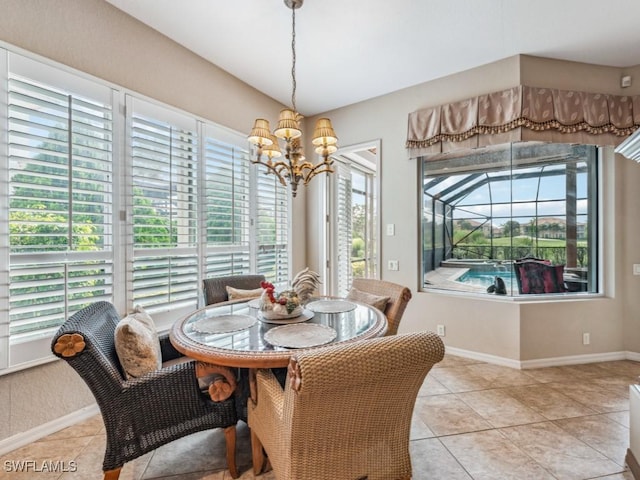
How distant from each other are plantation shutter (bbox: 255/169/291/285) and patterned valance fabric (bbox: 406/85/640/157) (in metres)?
2.19

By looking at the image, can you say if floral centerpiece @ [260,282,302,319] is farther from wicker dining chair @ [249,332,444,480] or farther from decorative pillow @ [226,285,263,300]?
decorative pillow @ [226,285,263,300]

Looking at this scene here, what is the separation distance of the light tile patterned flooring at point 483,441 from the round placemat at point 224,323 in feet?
2.48

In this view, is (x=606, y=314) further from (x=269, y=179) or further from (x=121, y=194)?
(x=121, y=194)

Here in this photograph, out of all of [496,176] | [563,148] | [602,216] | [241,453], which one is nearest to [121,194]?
[241,453]

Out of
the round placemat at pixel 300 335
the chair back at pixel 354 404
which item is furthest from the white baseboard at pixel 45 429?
the chair back at pixel 354 404

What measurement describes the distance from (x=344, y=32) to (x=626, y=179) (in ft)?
9.96

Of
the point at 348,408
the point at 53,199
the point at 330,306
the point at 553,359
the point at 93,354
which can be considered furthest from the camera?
the point at 553,359

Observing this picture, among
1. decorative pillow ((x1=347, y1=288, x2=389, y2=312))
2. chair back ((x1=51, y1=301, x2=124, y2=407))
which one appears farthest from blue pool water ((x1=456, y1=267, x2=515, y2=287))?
chair back ((x1=51, y1=301, x2=124, y2=407))

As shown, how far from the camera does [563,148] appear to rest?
10.3 feet

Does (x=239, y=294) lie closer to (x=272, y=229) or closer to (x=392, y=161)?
(x=272, y=229)

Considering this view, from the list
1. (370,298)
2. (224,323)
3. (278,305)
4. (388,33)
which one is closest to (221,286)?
(224,323)

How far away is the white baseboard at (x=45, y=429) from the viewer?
73.5 inches

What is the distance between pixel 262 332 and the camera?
5.68ft
